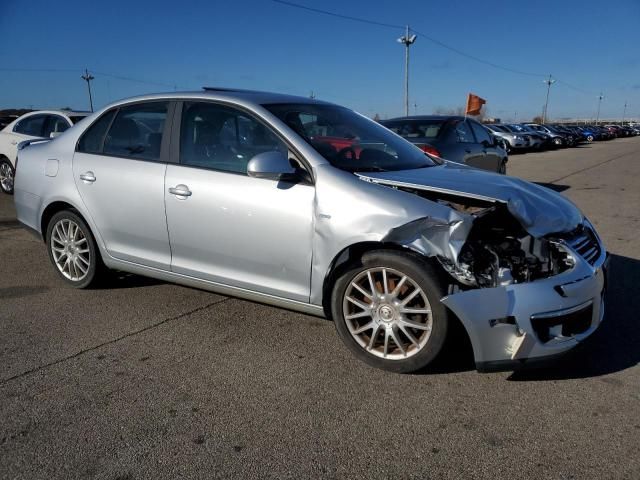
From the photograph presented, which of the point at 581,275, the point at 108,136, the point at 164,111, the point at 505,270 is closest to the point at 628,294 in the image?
the point at 581,275

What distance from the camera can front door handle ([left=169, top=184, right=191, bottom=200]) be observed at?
3.72m

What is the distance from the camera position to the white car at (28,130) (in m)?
9.27

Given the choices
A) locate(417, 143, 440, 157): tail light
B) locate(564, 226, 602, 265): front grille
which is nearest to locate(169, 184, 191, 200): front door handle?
locate(564, 226, 602, 265): front grille

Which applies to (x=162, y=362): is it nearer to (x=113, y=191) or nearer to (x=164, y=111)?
(x=113, y=191)

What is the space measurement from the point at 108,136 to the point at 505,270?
3.24 metres

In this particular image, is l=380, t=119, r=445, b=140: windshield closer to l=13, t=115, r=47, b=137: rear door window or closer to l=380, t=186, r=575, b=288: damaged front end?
l=380, t=186, r=575, b=288: damaged front end

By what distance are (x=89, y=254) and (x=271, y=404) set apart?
2.44 meters

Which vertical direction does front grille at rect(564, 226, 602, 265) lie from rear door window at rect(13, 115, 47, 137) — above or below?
below

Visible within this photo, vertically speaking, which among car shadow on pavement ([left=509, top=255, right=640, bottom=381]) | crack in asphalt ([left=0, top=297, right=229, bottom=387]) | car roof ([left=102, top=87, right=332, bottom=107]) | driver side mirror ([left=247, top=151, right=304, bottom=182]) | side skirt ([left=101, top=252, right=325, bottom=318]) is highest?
car roof ([left=102, top=87, right=332, bottom=107])

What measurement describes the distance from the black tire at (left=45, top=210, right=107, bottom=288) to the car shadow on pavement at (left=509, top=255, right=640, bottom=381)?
332cm

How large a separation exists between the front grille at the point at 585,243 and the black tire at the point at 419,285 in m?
0.90

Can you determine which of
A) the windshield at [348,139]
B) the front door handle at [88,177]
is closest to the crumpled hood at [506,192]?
the windshield at [348,139]

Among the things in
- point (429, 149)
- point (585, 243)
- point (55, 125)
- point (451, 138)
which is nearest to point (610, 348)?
point (585, 243)

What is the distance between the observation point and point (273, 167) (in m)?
3.27
